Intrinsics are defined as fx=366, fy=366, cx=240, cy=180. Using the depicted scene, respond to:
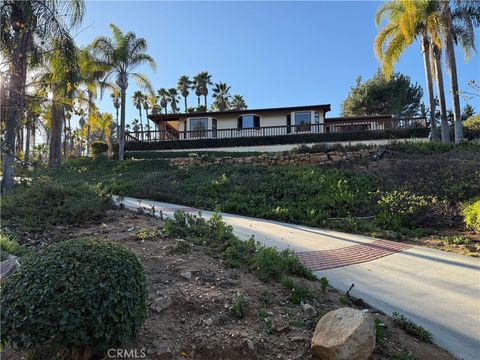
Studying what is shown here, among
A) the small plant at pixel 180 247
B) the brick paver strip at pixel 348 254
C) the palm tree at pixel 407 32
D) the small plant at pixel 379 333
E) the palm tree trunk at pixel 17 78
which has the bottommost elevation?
the small plant at pixel 379 333

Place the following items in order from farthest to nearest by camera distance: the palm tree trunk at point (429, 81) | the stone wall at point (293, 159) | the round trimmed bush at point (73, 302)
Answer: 1. the palm tree trunk at point (429, 81)
2. the stone wall at point (293, 159)
3. the round trimmed bush at point (73, 302)

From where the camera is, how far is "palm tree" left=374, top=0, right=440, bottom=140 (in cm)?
1773

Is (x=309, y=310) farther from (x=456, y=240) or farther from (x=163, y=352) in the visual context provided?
(x=456, y=240)

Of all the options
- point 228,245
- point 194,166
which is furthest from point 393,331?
point 194,166

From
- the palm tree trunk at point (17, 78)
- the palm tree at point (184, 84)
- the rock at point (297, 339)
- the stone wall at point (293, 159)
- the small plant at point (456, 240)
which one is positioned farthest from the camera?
the palm tree at point (184, 84)

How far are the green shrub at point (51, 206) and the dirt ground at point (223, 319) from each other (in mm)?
3269

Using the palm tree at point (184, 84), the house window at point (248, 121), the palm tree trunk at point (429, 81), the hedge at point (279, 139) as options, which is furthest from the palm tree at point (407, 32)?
the palm tree at point (184, 84)

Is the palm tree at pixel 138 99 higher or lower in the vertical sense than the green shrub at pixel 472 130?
higher

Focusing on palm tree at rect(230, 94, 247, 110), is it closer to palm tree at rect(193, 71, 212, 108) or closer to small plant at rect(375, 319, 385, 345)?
palm tree at rect(193, 71, 212, 108)

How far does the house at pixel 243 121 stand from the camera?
2462 cm

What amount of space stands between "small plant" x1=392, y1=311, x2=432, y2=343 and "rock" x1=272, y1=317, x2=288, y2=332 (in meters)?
1.32

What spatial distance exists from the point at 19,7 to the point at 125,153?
18.9m

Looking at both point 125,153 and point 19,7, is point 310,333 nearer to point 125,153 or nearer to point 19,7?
point 19,7

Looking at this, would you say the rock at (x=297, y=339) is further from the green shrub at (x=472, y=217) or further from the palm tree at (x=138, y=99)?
the palm tree at (x=138, y=99)
